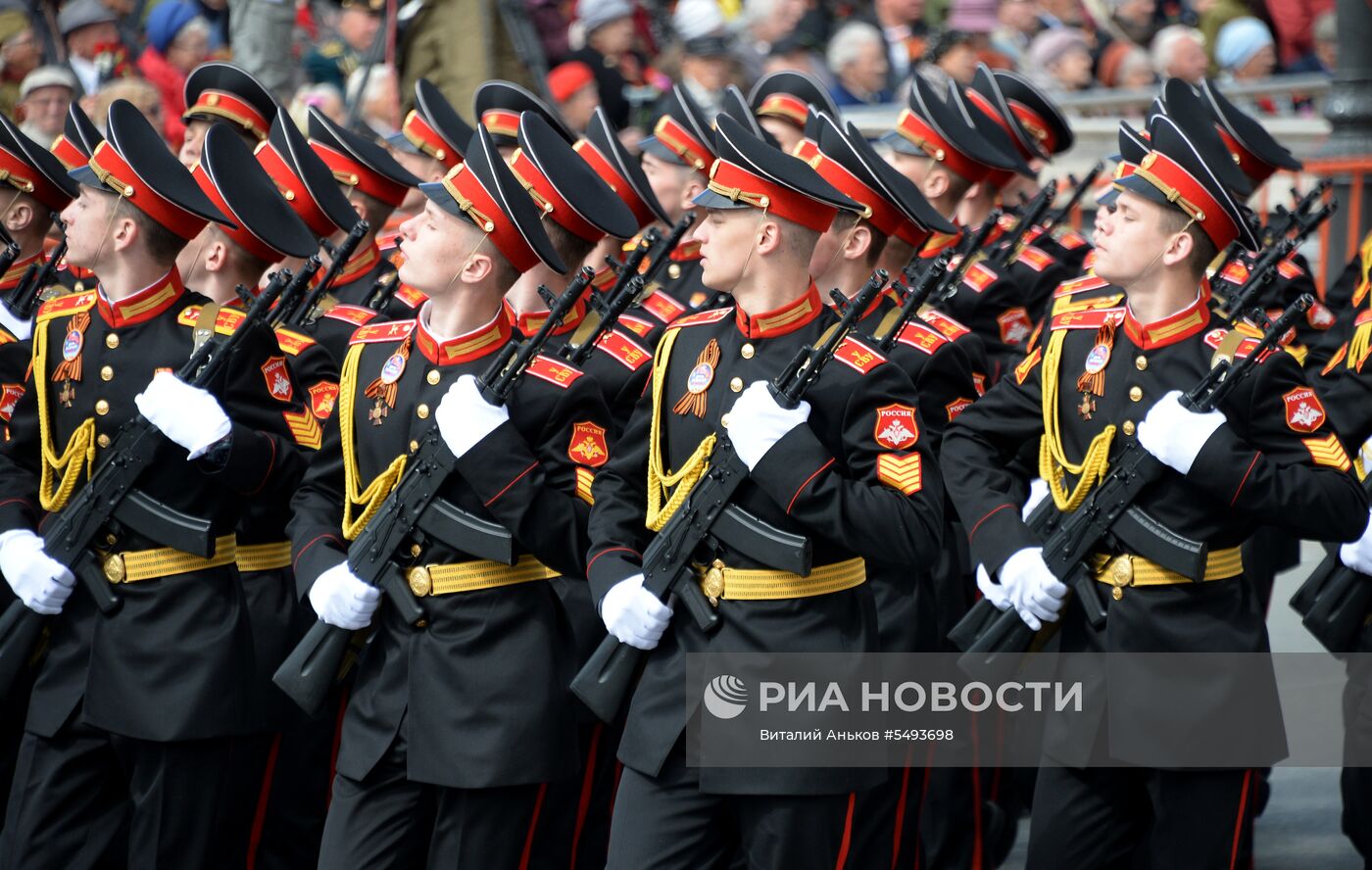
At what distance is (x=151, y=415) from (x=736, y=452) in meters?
1.42

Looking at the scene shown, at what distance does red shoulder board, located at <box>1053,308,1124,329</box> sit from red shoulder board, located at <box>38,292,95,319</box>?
7.83ft

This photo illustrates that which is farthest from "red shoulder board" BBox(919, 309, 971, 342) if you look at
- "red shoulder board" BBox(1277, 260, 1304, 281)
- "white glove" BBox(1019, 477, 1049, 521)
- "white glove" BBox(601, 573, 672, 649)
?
"red shoulder board" BBox(1277, 260, 1304, 281)

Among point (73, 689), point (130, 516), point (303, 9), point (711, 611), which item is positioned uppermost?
point (711, 611)

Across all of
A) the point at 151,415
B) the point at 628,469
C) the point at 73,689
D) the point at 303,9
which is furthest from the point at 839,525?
the point at 303,9

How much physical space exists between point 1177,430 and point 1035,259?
297cm

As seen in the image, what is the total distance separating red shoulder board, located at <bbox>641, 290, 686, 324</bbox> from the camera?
6500 mm

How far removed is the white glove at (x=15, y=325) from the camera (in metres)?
5.66

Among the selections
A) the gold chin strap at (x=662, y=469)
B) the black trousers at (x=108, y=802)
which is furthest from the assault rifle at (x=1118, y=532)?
the black trousers at (x=108, y=802)

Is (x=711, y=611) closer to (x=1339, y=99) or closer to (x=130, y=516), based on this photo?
(x=130, y=516)

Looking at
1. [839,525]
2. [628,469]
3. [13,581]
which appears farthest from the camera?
[13,581]

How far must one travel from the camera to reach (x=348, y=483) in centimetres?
473

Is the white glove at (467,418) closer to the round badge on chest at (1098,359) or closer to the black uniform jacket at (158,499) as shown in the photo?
the black uniform jacket at (158,499)

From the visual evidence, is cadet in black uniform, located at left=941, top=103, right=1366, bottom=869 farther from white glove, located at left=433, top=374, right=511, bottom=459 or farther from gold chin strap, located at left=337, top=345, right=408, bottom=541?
gold chin strap, located at left=337, top=345, right=408, bottom=541

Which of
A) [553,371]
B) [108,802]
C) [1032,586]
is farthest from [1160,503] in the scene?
[108,802]
